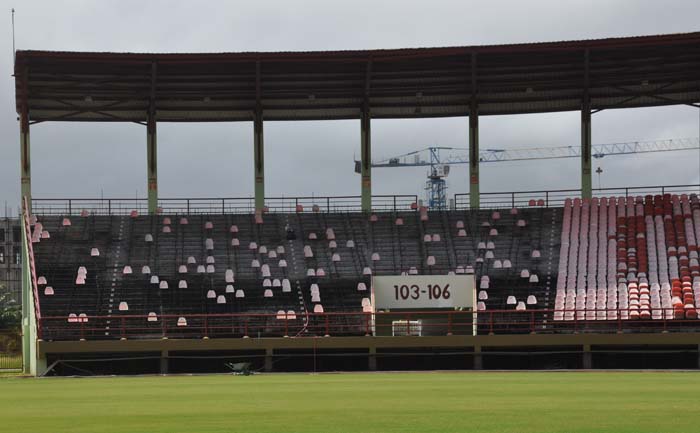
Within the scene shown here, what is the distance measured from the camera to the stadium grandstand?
1689 inches

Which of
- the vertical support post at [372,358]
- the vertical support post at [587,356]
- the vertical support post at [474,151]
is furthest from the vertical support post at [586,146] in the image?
the vertical support post at [372,358]

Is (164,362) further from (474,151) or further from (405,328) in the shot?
(474,151)

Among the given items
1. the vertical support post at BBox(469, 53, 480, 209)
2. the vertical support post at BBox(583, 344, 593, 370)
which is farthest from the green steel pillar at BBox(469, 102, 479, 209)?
the vertical support post at BBox(583, 344, 593, 370)

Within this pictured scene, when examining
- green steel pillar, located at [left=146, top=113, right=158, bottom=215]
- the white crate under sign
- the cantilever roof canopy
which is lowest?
the white crate under sign

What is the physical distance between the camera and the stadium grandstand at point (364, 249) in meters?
42.9

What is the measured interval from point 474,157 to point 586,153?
473 cm

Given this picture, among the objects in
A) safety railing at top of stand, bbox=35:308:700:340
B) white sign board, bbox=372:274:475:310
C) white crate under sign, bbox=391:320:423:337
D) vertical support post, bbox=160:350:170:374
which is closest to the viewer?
vertical support post, bbox=160:350:170:374

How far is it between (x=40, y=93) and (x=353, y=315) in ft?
56.6

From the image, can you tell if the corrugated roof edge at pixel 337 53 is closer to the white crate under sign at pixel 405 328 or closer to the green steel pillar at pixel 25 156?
the green steel pillar at pixel 25 156

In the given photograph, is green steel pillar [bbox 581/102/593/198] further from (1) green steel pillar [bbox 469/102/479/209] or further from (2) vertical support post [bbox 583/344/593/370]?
(2) vertical support post [bbox 583/344/593/370]

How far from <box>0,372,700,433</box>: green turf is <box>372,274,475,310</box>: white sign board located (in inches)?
592

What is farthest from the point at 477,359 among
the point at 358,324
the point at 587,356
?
the point at 358,324

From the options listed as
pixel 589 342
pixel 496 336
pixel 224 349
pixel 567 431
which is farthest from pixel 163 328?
pixel 567 431

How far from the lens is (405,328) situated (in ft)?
143
